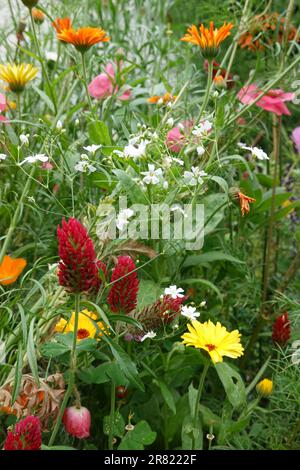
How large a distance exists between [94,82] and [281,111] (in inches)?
12.7

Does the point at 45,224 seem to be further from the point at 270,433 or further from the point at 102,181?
the point at 270,433

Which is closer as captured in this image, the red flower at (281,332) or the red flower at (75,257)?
the red flower at (75,257)

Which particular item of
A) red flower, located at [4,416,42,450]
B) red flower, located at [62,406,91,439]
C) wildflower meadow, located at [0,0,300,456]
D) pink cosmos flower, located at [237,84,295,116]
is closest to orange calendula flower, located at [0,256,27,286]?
wildflower meadow, located at [0,0,300,456]

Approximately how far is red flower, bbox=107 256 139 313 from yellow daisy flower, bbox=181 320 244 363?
89mm

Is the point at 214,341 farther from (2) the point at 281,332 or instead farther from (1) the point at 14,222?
(1) the point at 14,222

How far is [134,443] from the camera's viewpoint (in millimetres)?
958

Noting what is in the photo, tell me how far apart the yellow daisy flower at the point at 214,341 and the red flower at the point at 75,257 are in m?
0.18

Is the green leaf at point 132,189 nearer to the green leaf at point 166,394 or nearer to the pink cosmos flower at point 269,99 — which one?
the green leaf at point 166,394

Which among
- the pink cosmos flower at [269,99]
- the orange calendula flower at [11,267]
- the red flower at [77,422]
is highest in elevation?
the pink cosmos flower at [269,99]

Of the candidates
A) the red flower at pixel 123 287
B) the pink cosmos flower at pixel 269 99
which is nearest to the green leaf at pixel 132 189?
the red flower at pixel 123 287

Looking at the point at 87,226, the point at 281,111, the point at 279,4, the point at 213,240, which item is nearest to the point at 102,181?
the point at 87,226

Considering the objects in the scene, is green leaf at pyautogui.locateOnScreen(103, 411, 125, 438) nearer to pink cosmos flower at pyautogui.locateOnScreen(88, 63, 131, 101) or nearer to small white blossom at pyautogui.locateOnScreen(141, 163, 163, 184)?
small white blossom at pyautogui.locateOnScreen(141, 163, 163, 184)

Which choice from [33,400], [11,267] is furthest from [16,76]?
[33,400]

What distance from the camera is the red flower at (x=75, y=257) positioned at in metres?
0.76
